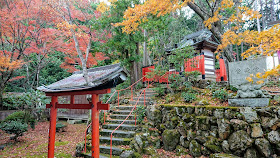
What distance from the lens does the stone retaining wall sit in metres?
5.15

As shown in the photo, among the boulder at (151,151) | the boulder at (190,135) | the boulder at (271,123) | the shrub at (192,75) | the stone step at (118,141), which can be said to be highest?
the shrub at (192,75)

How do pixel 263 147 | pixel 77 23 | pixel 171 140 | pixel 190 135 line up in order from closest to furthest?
pixel 263 147 → pixel 190 135 → pixel 171 140 → pixel 77 23

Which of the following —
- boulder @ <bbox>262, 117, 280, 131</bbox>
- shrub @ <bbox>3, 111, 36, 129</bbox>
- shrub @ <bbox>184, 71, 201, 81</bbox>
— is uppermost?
shrub @ <bbox>184, 71, 201, 81</bbox>

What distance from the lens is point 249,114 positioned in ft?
18.1

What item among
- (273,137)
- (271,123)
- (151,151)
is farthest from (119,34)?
(273,137)

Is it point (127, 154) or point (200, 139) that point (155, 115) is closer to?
point (200, 139)

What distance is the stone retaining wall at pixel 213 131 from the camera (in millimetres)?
5152

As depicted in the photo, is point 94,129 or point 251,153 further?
point 251,153

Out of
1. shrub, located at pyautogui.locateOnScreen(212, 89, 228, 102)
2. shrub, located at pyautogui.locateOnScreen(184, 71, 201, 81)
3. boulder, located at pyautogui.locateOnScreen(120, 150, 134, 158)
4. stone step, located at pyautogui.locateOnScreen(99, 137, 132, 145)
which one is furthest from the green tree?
boulder, located at pyautogui.locateOnScreen(120, 150, 134, 158)

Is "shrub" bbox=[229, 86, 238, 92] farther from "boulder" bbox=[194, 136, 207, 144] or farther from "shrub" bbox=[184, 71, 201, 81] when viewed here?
"boulder" bbox=[194, 136, 207, 144]

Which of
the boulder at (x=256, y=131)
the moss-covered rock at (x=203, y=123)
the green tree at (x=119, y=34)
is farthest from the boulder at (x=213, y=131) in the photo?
the green tree at (x=119, y=34)

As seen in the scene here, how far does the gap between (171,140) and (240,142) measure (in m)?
2.59

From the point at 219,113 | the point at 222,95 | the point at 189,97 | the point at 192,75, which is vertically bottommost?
the point at 219,113

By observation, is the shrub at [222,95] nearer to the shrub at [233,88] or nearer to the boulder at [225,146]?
the shrub at [233,88]
